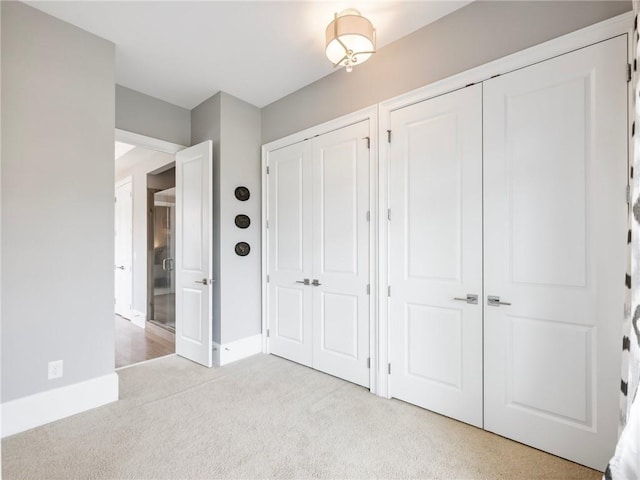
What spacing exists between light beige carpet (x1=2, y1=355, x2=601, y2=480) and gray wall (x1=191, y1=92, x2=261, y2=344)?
→ 2.73 ft

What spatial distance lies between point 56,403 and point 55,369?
231 millimetres

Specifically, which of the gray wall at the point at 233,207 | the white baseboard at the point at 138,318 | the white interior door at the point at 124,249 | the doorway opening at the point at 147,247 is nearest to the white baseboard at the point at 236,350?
the gray wall at the point at 233,207

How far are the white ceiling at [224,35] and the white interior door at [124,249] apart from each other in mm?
2609

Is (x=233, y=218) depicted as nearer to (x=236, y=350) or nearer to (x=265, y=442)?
(x=236, y=350)

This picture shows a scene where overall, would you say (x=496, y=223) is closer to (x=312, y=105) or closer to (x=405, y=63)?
(x=405, y=63)

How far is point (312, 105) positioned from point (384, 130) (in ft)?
3.12

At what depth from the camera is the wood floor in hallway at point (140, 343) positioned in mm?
3344

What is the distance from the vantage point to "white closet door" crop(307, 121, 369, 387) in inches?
102

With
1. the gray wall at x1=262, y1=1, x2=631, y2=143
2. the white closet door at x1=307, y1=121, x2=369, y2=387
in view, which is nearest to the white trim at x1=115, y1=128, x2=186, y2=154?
the gray wall at x1=262, y1=1, x2=631, y2=143

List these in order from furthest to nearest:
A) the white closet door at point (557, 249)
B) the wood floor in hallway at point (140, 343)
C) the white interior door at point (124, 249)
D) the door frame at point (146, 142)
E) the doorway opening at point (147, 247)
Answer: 1. the white interior door at point (124, 249)
2. the doorway opening at point (147, 247)
3. the wood floor in hallway at point (140, 343)
4. the door frame at point (146, 142)
5. the white closet door at point (557, 249)

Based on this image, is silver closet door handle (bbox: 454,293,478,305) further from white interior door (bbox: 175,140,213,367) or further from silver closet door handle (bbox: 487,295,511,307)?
white interior door (bbox: 175,140,213,367)

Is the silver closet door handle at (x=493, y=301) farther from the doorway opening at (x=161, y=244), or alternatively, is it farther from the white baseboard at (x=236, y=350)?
the doorway opening at (x=161, y=244)

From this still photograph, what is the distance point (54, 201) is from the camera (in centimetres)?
212

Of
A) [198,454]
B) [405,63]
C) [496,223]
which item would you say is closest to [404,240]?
[496,223]
